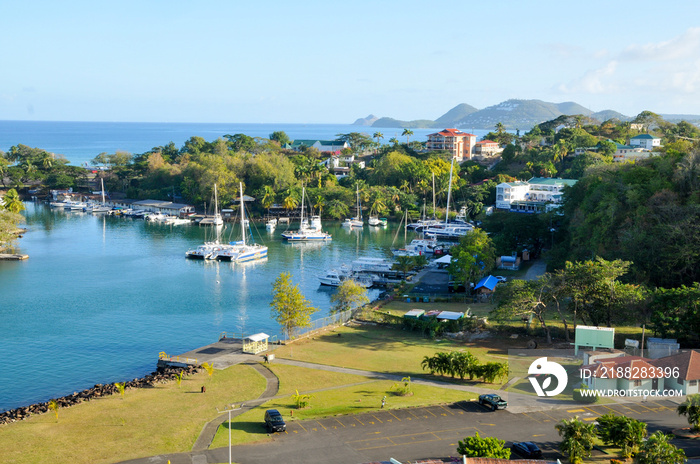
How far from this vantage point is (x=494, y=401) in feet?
114

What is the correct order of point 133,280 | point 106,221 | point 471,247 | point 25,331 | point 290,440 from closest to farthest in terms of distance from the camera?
1. point 290,440
2. point 25,331
3. point 471,247
4. point 133,280
5. point 106,221

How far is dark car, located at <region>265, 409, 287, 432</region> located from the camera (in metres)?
31.9

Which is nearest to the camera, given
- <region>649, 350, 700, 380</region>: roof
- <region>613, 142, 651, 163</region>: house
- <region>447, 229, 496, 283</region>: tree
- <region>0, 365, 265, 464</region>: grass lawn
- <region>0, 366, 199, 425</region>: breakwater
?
<region>0, 365, 265, 464</region>: grass lawn

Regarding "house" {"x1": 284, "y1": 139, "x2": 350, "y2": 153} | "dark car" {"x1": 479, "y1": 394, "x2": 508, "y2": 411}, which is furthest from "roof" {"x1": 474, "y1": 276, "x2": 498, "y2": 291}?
"house" {"x1": 284, "y1": 139, "x2": 350, "y2": 153}

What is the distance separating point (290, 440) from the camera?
31016mm

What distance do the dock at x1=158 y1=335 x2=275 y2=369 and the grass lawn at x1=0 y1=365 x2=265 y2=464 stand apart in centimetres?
311

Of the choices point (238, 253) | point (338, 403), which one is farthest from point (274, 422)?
point (238, 253)

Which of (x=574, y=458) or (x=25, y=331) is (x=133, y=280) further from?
(x=574, y=458)

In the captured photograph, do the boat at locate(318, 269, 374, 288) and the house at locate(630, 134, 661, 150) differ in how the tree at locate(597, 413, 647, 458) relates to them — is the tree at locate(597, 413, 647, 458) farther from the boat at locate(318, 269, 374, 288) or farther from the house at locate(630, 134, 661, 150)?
the house at locate(630, 134, 661, 150)

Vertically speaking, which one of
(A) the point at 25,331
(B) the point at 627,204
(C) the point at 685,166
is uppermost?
(C) the point at 685,166

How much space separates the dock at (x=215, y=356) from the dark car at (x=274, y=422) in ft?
36.9

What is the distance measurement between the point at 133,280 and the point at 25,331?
20891 mm

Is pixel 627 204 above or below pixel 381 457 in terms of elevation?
above

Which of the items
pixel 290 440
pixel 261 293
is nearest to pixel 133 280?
pixel 261 293
